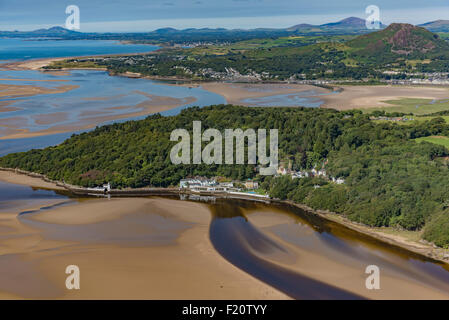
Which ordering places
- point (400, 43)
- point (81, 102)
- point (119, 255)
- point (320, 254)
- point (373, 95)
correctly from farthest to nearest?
point (400, 43) → point (373, 95) → point (81, 102) → point (320, 254) → point (119, 255)

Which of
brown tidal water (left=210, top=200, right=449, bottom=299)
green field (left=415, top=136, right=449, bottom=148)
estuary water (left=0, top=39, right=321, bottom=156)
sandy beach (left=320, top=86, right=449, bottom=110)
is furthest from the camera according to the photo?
sandy beach (left=320, top=86, right=449, bottom=110)

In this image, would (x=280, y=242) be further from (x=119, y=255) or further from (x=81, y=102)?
(x=81, y=102)

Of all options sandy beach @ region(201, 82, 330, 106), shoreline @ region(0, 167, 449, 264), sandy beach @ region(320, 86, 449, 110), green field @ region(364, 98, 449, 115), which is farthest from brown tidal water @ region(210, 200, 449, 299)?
sandy beach @ region(201, 82, 330, 106)

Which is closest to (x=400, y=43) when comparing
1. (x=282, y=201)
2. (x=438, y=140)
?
(x=438, y=140)

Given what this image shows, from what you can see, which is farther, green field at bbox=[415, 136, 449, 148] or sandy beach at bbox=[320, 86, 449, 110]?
sandy beach at bbox=[320, 86, 449, 110]

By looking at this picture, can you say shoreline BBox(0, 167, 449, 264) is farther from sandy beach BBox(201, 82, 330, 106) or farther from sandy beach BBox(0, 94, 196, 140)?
sandy beach BBox(201, 82, 330, 106)
